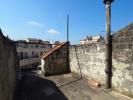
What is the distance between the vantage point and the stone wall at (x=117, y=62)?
877 cm

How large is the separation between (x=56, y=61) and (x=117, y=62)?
7732 mm

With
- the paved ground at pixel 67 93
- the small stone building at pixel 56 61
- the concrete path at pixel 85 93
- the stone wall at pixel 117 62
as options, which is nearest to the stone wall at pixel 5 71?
the paved ground at pixel 67 93

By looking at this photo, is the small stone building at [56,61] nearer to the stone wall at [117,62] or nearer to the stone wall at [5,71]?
the stone wall at [117,62]

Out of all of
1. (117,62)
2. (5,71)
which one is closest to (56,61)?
(117,62)

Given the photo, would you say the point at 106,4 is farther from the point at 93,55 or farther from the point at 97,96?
the point at 97,96

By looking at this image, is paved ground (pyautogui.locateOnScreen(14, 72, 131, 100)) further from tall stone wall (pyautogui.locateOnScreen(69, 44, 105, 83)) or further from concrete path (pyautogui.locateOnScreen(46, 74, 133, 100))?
tall stone wall (pyautogui.locateOnScreen(69, 44, 105, 83))

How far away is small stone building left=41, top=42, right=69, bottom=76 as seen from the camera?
1563 centimetres

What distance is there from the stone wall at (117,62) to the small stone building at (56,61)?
11.9 ft

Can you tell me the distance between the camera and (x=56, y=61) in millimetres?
16125

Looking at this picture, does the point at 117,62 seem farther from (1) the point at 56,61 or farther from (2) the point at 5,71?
(1) the point at 56,61

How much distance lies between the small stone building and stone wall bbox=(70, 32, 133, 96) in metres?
3.62

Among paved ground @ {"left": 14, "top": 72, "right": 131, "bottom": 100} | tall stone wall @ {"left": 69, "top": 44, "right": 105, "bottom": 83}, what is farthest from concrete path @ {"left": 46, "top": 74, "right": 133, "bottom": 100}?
tall stone wall @ {"left": 69, "top": 44, "right": 105, "bottom": 83}

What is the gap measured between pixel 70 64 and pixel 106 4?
760 cm

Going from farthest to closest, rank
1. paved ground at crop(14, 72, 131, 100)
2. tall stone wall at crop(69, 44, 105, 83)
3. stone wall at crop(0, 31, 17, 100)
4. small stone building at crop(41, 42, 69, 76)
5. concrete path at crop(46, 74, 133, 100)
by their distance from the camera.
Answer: small stone building at crop(41, 42, 69, 76) → tall stone wall at crop(69, 44, 105, 83) → paved ground at crop(14, 72, 131, 100) → concrete path at crop(46, 74, 133, 100) → stone wall at crop(0, 31, 17, 100)
